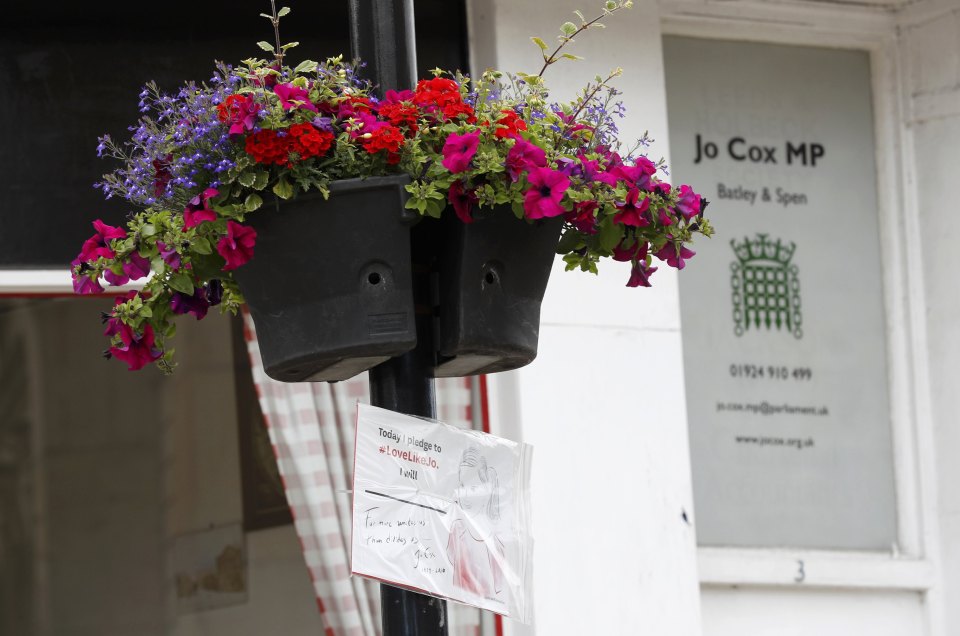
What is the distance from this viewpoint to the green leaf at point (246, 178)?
239cm

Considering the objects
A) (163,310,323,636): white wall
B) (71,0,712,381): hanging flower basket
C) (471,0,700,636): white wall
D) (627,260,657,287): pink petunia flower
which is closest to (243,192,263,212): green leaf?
(71,0,712,381): hanging flower basket

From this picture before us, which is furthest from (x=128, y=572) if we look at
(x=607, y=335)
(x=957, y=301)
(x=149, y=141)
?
(x=149, y=141)

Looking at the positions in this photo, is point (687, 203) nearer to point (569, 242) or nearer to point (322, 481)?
point (569, 242)

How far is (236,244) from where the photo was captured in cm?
241

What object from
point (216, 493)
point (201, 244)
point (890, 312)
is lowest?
point (216, 493)

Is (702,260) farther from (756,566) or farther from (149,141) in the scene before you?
(149,141)

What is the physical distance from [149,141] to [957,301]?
152 inches

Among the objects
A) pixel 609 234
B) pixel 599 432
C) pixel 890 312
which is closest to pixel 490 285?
pixel 609 234

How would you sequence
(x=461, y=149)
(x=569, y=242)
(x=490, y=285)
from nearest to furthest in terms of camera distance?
(x=461, y=149) < (x=490, y=285) < (x=569, y=242)

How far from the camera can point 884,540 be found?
5512mm

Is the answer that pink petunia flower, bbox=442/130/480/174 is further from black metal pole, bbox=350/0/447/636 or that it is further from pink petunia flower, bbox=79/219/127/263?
pink petunia flower, bbox=79/219/127/263

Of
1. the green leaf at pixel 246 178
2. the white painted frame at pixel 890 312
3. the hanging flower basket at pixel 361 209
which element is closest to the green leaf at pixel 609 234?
the hanging flower basket at pixel 361 209

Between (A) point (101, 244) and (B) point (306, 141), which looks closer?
(B) point (306, 141)

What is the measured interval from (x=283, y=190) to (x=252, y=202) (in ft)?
0.22
